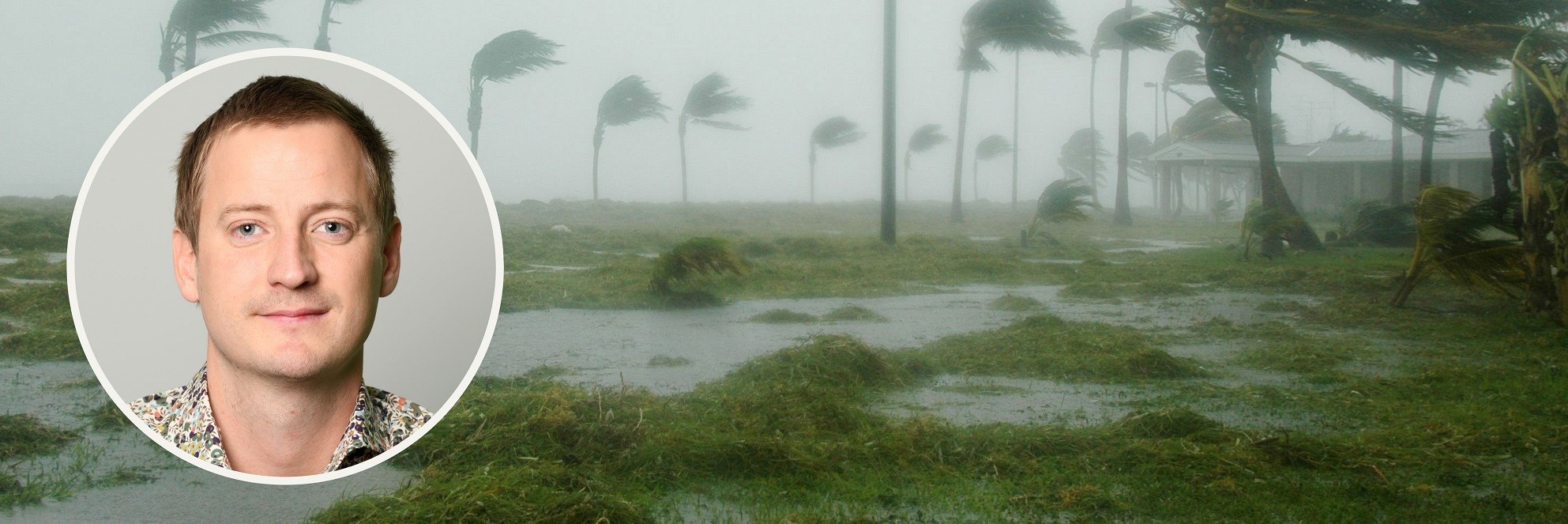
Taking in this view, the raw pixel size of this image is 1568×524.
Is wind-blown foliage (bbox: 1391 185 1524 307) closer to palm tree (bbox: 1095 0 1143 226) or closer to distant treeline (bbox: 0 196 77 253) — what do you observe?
palm tree (bbox: 1095 0 1143 226)

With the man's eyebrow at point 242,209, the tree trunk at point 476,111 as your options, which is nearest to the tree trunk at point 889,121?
the tree trunk at point 476,111

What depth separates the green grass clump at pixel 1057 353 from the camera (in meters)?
3.65

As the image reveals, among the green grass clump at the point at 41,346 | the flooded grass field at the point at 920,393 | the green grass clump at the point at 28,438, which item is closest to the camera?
the flooded grass field at the point at 920,393

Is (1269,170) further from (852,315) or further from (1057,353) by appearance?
(852,315)

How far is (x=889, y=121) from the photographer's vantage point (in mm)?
3885

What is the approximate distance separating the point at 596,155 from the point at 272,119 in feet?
8.74

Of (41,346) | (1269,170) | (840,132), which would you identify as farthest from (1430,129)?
(41,346)

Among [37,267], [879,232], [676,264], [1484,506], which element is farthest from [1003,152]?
[37,267]

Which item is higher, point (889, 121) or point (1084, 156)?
point (889, 121)

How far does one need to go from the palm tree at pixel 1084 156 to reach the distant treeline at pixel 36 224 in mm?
3802

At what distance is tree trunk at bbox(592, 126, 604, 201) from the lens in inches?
159

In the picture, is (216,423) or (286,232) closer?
(286,232)

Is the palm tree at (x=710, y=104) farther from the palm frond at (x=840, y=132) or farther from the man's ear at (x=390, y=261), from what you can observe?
the man's ear at (x=390, y=261)

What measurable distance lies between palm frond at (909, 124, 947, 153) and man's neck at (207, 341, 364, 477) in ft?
8.30
